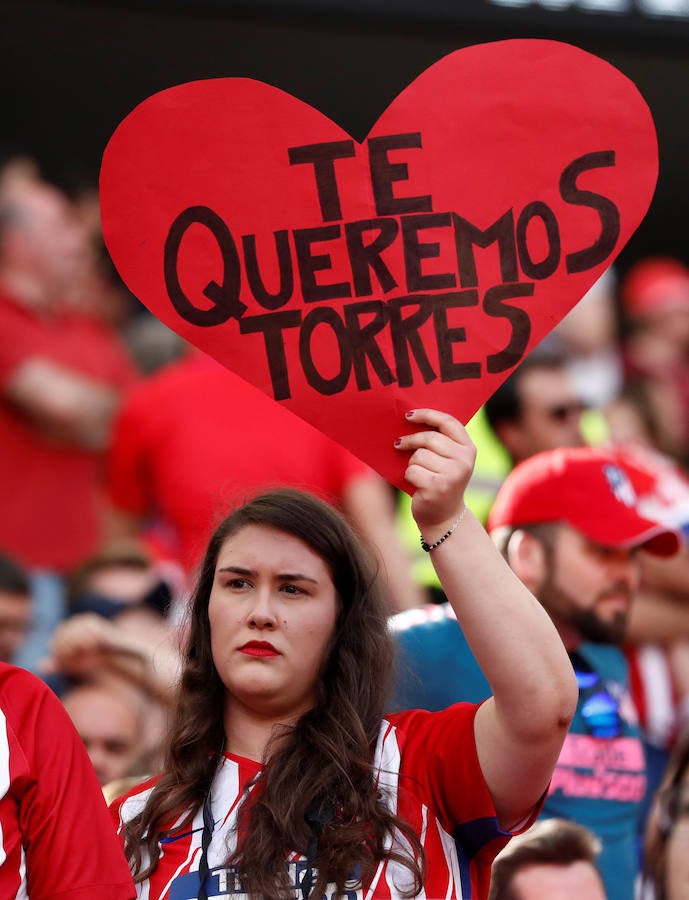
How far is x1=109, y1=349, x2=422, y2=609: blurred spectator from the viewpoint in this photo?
4.48 m

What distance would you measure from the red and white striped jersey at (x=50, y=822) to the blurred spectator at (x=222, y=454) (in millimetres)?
2487

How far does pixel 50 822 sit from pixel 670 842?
5.25 ft

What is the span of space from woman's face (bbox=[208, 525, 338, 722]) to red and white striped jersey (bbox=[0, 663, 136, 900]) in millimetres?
320

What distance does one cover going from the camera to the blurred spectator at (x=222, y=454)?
4.48 m

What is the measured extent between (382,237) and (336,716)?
696 millimetres

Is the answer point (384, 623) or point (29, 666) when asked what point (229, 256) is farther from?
point (29, 666)

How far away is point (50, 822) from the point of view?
1804 mm

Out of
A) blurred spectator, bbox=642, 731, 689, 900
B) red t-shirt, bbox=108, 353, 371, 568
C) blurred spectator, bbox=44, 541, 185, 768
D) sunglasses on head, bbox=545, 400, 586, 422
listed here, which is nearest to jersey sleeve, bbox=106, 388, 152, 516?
red t-shirt, bbox=108, 353, 371, 568

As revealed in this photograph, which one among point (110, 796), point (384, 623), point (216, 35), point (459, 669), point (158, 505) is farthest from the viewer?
point (216, 35)

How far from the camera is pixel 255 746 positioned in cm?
215

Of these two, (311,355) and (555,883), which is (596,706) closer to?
(555,883)

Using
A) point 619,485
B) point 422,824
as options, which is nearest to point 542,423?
point 619,485

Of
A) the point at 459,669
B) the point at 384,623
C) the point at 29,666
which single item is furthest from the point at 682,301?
the point at 384,623

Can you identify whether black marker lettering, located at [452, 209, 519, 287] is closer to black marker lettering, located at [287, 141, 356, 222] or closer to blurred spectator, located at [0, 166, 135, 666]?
black marker lettering, located at [287, 141, 356, 222]
